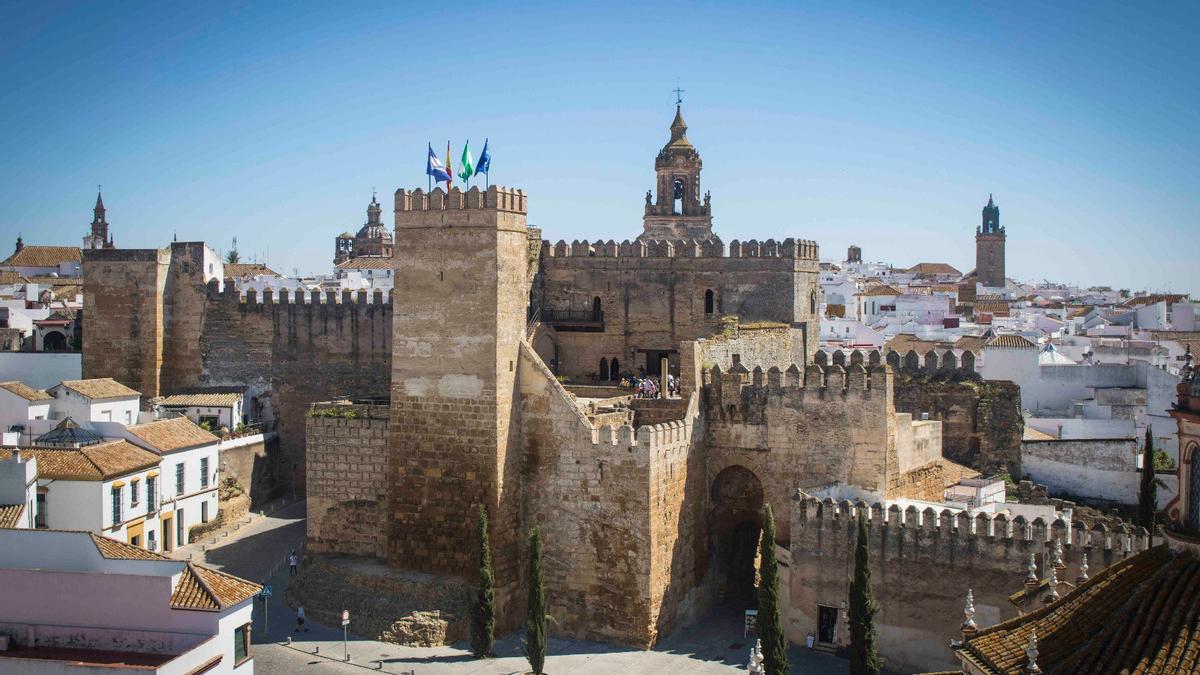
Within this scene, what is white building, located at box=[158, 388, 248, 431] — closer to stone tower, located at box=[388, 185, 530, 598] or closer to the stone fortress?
the stone fortress

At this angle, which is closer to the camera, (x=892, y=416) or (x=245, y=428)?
(x=892, y=416)

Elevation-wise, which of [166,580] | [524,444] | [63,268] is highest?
[63,268]

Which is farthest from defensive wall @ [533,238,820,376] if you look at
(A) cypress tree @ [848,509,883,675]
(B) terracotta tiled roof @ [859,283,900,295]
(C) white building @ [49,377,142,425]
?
(B) terracotta tiled roof @ [859,283,900,295]

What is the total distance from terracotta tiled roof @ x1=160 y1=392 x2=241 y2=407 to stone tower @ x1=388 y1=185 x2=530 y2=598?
1269 cm

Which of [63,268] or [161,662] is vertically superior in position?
[63,268]

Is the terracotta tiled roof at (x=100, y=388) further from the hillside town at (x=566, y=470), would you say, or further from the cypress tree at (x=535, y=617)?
the cypress tree at (x=535, y=617)

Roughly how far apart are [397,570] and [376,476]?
2478 millimetres

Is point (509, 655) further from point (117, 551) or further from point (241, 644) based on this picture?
point (117, 551)

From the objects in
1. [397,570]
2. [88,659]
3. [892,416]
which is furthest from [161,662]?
[892,416]

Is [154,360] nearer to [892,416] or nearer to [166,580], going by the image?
[166,580]

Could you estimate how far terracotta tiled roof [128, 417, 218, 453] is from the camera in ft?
106

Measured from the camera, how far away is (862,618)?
21.8 m

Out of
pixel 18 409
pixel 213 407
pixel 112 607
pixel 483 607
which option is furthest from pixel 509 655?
pixel 18 409

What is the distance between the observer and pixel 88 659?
1945 centimetres
